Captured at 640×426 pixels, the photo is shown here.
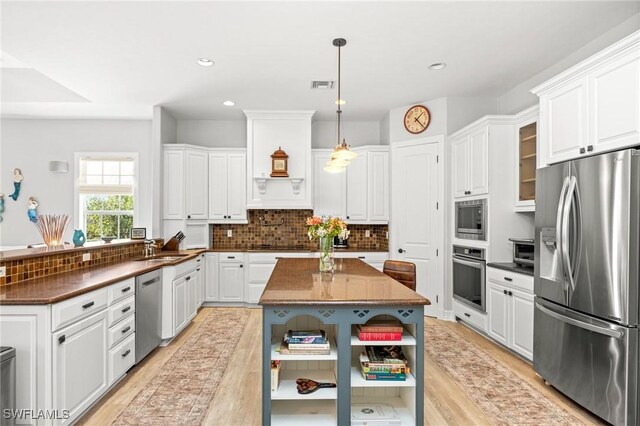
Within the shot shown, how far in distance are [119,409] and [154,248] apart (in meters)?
2.64

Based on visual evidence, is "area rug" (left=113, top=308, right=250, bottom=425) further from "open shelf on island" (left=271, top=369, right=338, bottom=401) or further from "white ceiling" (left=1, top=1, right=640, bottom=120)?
"white ceiling" (left=1, top=1, right=640, bottom=120)

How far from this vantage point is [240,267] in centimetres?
545

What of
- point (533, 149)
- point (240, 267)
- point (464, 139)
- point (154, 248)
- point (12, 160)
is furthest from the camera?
point (12, 160)

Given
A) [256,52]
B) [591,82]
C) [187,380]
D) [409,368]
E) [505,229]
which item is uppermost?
[256,52]

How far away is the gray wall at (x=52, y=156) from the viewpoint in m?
5.75

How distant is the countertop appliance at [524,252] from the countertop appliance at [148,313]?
3.56 metres

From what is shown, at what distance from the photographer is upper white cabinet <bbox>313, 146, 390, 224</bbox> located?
554 centimetres

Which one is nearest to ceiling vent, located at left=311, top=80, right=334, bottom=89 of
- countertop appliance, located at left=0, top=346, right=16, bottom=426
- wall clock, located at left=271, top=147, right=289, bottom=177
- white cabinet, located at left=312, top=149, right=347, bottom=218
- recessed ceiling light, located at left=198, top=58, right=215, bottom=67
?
recessed ceiling light, located at left=198, top=58, right=215, bottom=67

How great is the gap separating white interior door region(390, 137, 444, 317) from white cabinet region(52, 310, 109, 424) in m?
3.74

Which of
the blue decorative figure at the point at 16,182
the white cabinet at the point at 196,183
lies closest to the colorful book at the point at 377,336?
the white cabinet at the point at 196,183

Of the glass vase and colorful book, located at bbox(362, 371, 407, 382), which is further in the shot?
the glass vase

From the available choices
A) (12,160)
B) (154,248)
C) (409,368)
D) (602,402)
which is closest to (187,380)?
(409,368)

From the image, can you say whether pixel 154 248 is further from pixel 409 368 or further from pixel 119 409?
pixel 409 368

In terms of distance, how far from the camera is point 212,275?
5.43 m
